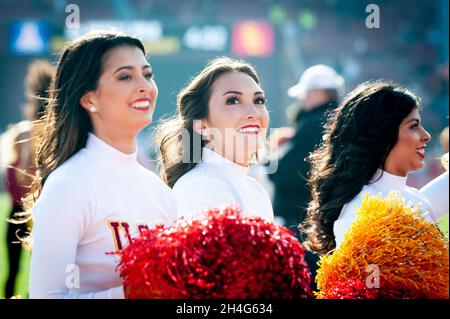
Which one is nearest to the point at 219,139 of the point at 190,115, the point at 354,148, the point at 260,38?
the point at 190,115

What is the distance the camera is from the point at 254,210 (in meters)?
2.41

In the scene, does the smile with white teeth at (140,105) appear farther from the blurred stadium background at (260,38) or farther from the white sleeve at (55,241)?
the blurred stadium background at (260,38)

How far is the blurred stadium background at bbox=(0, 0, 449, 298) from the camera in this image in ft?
60.2

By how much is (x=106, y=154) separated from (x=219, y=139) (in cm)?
59

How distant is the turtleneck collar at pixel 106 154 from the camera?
204 centimetres

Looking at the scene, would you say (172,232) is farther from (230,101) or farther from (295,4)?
(295,4)

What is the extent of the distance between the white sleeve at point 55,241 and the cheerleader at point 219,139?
0.51 metres

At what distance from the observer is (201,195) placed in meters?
2.29

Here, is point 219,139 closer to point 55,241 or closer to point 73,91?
point 73,91

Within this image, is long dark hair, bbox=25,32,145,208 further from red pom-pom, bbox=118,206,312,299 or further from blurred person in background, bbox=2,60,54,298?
blurred person in background, bbox=2,60,54,298

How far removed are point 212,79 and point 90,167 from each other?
0.81 metres

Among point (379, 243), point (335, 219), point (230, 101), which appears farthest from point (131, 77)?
point (335, 219)

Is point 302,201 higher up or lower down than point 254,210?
higher up
